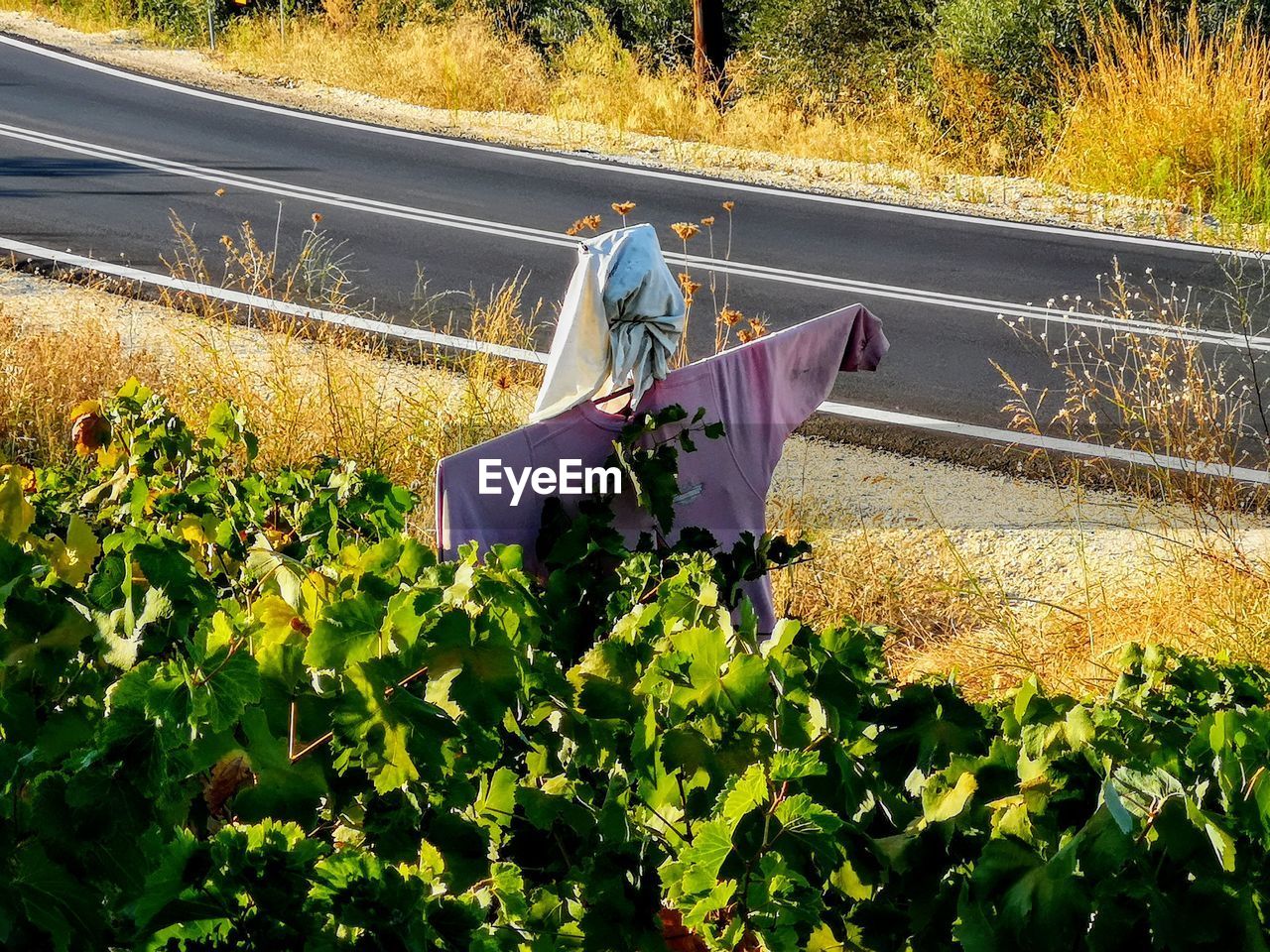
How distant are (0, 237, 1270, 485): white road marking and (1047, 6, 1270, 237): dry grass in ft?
14.9

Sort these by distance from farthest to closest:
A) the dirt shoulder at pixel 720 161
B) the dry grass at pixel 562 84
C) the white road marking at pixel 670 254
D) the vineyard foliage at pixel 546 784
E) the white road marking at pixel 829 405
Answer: the dry grass at pixel 562 84, the dirt shoulder at pixel 720 161, the white road marking at pixel 670 254, the white road marking at pixel 829 405, the vineyard foliage at pixel 546 784

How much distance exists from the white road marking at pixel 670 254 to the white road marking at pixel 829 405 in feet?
2.67

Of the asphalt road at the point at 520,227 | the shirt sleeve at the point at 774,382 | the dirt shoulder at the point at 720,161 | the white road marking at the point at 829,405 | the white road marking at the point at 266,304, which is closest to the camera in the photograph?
the shirt sleeve at the point at 774,382

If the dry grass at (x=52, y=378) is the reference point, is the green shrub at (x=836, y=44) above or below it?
above

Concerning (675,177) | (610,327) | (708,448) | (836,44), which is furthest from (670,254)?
(836,44)

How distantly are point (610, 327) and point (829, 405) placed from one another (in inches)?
189

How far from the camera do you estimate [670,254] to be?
10.6 metres

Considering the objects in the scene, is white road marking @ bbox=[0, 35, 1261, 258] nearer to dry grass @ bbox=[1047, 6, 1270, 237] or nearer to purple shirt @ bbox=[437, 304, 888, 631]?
dry grass @ bbox=[1047, 6, 1270, 237]

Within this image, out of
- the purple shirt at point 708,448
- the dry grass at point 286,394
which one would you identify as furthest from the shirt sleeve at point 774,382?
the dry grass at point 286,394

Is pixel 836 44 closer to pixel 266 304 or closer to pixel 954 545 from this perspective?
pixel 266 304

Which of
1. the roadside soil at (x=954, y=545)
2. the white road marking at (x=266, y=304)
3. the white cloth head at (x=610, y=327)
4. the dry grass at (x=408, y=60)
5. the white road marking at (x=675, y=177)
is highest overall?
the dry grass at (x=408, y=60)

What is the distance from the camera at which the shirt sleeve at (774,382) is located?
3.20 m

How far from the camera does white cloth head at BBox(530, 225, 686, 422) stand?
2953 mm

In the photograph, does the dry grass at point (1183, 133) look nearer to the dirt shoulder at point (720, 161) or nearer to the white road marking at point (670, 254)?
the dirt shoulder at point (720, 161)
